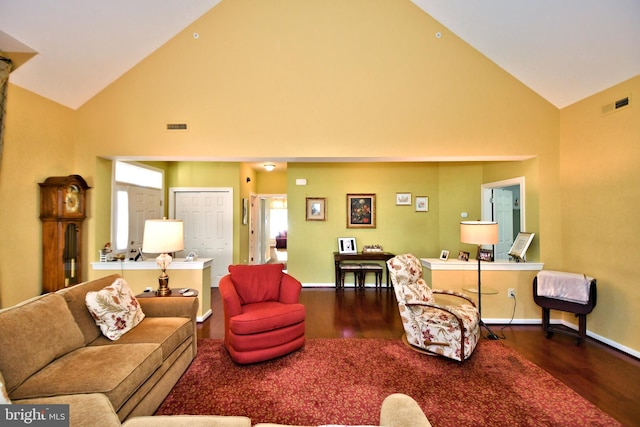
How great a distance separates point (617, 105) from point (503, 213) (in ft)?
7.75

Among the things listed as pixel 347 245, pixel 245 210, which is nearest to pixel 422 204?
pixel 347 245

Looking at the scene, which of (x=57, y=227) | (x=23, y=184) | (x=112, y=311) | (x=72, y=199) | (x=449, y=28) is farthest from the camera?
(x=449, y=28)

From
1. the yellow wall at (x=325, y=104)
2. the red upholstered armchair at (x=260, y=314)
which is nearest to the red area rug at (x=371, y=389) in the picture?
the red upholstered armchair at (x=260, y=314)

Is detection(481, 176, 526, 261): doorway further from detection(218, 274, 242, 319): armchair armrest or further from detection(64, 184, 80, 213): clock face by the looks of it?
detection(64, 184, 80, 213): clock face

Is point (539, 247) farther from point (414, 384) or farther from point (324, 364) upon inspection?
point (324, 364)

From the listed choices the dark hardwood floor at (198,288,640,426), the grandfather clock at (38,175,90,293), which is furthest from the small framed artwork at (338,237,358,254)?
the grandfather clock at (38,175,90,293)

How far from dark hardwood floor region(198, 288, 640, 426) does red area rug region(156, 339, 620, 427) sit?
0.19 metres

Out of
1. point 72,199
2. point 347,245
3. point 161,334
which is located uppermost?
point 72,199

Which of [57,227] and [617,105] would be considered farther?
[57,227]

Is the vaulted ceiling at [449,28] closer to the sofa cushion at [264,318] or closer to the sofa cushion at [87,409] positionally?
the sofa cushion at [87,409]

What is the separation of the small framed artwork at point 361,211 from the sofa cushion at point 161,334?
3.69 m

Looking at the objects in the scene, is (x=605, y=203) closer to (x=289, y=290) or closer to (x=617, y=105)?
(x=617, y=105)

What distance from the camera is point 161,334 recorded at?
222 cm

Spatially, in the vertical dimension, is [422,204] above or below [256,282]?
above
